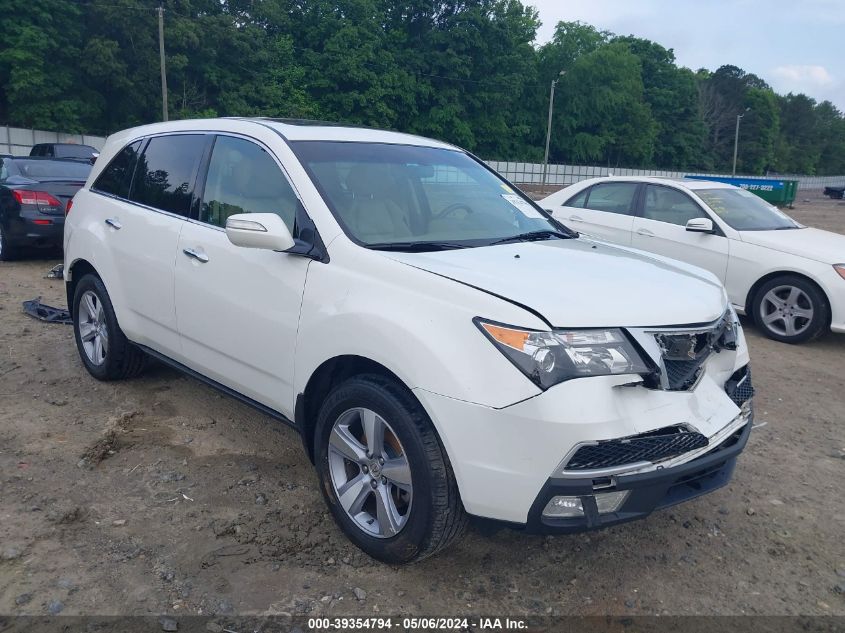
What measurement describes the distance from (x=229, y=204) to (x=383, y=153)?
34.8 inches

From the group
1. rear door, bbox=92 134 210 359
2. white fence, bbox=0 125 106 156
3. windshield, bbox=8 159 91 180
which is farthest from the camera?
white fence, bbox=0 125 106 156

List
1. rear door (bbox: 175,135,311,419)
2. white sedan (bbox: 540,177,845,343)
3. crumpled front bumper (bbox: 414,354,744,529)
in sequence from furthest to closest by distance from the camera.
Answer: white sedan (bbox: 540,177,845,343), rear door (bbox: 175,135,311,419), crumpled front bumper (bbox: 414,354,744,529)

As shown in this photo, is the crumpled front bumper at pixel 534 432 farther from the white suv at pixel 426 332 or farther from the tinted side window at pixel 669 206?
the tinted side window at pixel 669 206

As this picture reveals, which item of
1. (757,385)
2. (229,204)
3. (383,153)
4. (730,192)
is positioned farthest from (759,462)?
(730,192)

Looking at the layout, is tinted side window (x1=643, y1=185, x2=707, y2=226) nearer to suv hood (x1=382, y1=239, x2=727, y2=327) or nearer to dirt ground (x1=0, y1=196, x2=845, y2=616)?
dirt ground (x1=0, y1=196, x2=845, y2=616)

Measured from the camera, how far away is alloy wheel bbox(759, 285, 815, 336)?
7.05 meters

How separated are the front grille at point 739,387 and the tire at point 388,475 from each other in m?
1.33

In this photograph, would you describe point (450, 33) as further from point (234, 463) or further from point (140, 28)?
point (234, 463)

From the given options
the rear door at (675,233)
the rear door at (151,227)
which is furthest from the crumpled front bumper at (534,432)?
the rear door at (675,233)

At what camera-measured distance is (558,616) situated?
2.73m

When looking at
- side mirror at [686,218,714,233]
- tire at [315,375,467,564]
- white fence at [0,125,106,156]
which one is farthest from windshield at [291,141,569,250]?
white fence at [0,125,106,156]

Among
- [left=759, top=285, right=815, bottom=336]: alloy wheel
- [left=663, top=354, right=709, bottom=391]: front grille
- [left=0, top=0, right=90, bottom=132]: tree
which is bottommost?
[left=759, top=285, right=815, bottom=336]: alloy wheel

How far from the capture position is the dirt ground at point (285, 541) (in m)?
2.80

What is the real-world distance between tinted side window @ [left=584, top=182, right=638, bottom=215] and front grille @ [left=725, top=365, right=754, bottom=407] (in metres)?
5.41
